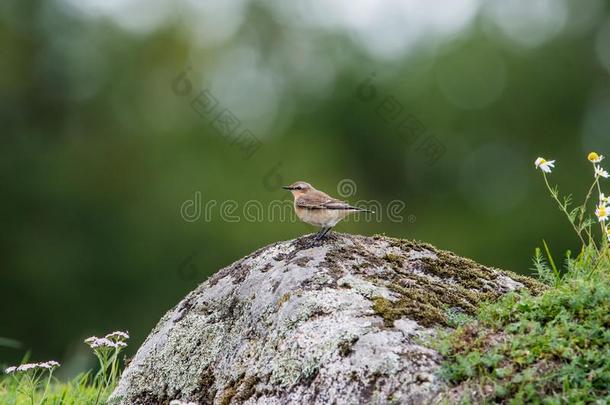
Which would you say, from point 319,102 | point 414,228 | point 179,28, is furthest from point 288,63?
point 414,228

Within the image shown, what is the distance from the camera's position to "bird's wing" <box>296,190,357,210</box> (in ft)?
23.8

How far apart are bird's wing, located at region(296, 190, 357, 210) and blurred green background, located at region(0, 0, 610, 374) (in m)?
14.5

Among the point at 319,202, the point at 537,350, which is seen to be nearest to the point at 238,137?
the point at 319,202

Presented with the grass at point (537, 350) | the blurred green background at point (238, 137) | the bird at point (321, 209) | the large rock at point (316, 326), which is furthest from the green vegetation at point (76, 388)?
the blurred green background at point (238, 137)

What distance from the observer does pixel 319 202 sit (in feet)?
24.2

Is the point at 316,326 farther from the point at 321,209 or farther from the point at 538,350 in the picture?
the point at 321,209

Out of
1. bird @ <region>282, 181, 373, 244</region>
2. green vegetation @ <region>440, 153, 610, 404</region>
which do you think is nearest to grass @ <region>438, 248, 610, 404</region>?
green vegetation @ <region>440, 153, 610, 404</region>

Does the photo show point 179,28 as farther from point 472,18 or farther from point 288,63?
point 472,18

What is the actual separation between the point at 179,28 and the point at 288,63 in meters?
4.58

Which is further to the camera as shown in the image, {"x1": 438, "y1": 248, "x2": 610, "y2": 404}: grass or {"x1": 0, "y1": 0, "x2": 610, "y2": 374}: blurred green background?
{"x1": 0, "y1": 0, "x2": 610, "y2": 374}: blurred green background

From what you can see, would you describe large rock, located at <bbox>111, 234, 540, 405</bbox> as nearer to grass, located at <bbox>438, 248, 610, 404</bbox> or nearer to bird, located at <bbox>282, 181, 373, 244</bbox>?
grass, located at <bbox>438, 248, 610, 404</bbox>

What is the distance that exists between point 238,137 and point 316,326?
2212 centimetres

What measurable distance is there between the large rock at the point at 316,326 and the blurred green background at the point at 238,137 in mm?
16466

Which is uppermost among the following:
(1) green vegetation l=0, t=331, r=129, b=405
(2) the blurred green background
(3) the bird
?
(2) the blurred green background
